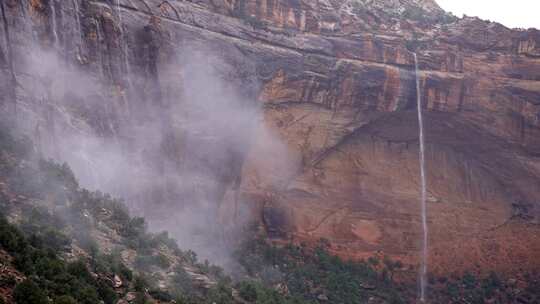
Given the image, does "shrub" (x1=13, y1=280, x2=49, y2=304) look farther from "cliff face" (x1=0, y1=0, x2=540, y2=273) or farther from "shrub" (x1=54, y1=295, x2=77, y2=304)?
"cliff face" (x1=0, y1=0, x2=540, y2=273)

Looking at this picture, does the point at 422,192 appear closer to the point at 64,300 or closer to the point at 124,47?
the point at 124,47

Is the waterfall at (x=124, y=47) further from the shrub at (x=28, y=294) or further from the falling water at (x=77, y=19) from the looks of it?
the shrub at (x=28, y=294)

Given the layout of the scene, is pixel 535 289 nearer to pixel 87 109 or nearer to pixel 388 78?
pixel 388 78

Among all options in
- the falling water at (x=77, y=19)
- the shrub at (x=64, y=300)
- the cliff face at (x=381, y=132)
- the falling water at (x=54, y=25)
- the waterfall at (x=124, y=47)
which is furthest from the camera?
the cliff face at (x=381, y=132)

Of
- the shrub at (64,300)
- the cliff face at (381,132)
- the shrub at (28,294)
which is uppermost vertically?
the cliff face at (381,132)

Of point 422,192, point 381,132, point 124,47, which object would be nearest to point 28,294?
point 124,47

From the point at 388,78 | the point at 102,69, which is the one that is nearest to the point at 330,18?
the point at 388,78

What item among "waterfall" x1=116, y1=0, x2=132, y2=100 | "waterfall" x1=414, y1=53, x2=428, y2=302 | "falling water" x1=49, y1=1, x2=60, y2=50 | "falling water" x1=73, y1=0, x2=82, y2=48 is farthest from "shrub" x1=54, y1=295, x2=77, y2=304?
"waterfall" x1=414, y1=53, x2=428, y2=302

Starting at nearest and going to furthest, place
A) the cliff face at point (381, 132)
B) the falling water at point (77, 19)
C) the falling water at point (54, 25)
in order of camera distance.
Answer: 1. the falling water at point (54, 25)
2. the falling water at point (77, 19)
3. the cliff face at point (381, 132)

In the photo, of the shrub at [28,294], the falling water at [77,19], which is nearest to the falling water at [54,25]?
the falling water at [77,19]

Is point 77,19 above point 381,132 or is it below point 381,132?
above
